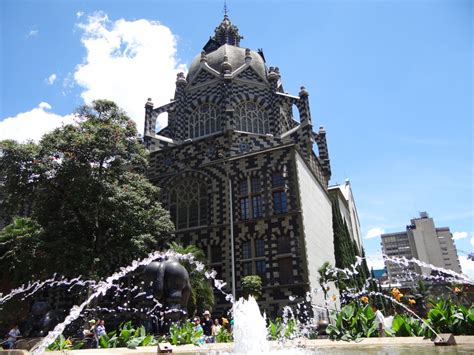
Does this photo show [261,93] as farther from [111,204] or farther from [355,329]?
[355,329]

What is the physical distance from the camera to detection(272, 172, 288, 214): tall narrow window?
1164 inches

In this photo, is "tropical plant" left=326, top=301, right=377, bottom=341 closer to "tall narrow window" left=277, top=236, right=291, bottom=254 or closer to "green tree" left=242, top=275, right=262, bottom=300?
"green tree" left=242, top=275, right=262, bottom=300

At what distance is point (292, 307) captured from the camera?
2586 centimetres

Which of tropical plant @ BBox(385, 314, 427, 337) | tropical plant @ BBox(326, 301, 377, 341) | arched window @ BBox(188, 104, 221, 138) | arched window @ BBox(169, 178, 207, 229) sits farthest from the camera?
arched window @ BBox(188, 104, 221, 138)

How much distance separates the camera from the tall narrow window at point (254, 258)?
28.3 m

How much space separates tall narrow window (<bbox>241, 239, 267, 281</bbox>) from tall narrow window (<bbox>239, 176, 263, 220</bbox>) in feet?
7.04

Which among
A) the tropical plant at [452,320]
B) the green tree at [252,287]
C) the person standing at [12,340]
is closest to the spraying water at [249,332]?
the tropical plant at [452,320]

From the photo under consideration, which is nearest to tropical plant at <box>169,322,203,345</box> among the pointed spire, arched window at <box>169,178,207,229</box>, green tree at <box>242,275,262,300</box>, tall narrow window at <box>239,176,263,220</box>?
green tree at <box>242,275,262,300</box>

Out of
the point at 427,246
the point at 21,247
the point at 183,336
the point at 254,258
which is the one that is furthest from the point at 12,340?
the point at 427,246

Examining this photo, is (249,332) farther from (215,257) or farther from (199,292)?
(215,257)

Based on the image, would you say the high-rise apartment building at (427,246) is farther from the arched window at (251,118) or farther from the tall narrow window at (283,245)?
the tall narrow window at (283,245)

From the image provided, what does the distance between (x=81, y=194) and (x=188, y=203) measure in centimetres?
1081

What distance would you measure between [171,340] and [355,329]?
518cm

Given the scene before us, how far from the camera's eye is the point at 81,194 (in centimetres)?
2423
